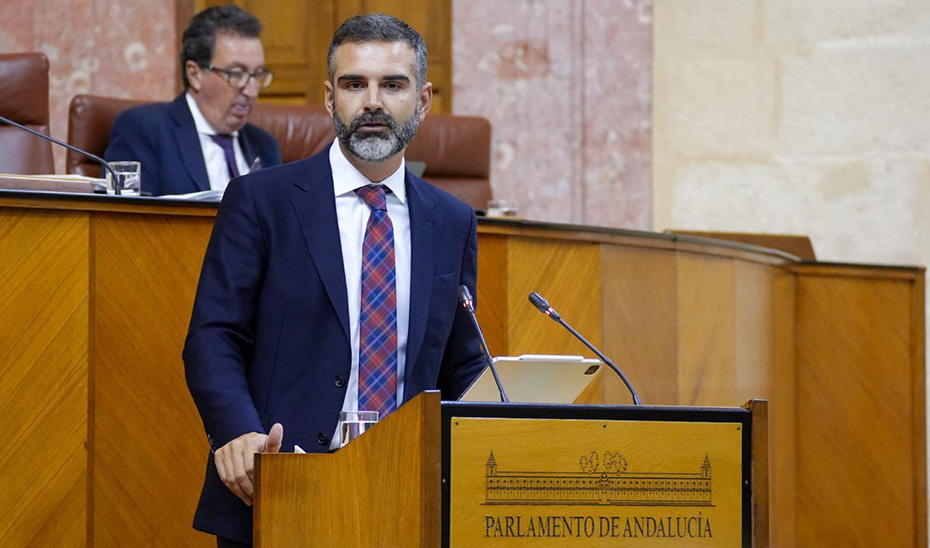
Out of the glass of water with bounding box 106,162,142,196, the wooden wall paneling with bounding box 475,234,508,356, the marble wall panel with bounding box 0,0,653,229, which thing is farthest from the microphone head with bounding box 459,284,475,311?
the marble wall panel with bounding box 0,0,653,229

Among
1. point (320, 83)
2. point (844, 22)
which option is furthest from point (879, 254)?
point (320, 83)

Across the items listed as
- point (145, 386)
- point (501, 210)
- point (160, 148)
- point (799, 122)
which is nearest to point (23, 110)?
point (160, 148)

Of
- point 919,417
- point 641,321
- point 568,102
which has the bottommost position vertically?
point 919,417

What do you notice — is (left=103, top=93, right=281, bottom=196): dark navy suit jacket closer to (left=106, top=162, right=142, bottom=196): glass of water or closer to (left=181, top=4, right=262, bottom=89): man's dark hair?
(left=181, top=4, right=262, bottom=89): man's dark hair

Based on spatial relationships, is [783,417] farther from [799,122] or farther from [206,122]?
[206,122]

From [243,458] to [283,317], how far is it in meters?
0.31

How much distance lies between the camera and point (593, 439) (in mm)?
1776

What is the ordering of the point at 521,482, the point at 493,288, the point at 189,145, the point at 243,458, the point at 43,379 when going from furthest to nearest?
the point at 189,145, the point at 493,288, the point at 43,379, the point at 243,458, the point at 521,482

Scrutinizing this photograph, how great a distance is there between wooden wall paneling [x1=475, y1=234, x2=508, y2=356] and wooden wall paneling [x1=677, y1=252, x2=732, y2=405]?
603 mm

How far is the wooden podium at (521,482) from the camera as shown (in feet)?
5.61

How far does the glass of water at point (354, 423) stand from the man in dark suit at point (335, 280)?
15 centimetres

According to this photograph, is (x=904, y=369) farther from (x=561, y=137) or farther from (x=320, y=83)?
(x=320, y=83)

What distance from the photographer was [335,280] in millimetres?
2109

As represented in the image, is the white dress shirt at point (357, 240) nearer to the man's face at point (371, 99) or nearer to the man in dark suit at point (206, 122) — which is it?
the man's face at point (371, 99)
